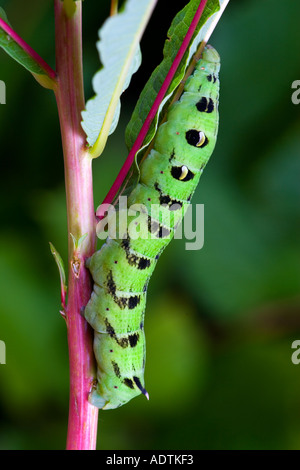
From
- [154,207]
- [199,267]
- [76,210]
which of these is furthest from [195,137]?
[199,267]

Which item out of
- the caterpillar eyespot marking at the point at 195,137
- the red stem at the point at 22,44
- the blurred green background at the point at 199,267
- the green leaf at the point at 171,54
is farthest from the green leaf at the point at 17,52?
the blurred green background at the point at 199,267

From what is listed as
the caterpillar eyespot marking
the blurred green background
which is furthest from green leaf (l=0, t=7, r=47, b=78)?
the blurred green background

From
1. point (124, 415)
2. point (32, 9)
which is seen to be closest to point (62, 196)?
point (32, 9)

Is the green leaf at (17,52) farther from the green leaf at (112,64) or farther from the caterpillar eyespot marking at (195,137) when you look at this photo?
the caterpillar eyespot marking at (195,137)

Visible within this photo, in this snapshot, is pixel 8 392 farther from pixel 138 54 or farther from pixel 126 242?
pixel 138 54

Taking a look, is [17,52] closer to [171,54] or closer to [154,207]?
[171,54]

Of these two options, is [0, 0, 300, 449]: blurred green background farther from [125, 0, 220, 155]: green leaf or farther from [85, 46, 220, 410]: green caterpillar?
[125, 0, 220, 155]: green leaf
